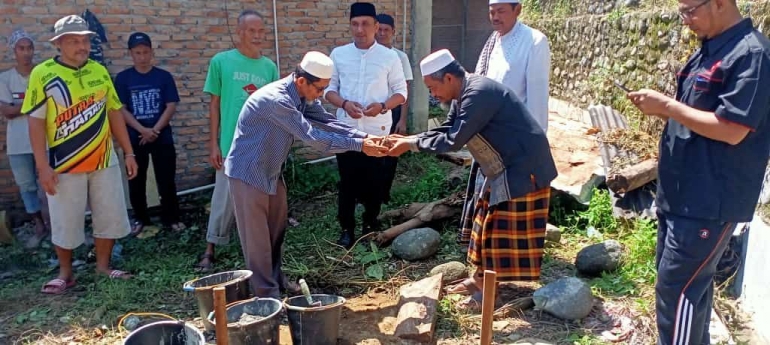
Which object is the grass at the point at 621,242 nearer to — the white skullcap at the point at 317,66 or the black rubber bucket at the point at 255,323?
the black rubber bucket at the point at 255,323

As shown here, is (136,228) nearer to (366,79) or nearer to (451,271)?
(366,79)

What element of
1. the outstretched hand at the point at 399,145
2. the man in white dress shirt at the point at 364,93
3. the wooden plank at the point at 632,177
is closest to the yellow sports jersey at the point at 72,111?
the man in white dress shirt at the point at 364,93

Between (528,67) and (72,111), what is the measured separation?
335cm

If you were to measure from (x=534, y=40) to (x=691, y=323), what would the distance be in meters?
2.26

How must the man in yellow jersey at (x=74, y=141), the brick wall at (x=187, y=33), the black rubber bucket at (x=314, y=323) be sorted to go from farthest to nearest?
the brick wall at (x=187, y=33), the man in yellow jersey at (x=74, y=141), the black rubber bucket at (x=314, y=323)

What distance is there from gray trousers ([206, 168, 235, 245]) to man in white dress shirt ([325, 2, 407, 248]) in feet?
3.15

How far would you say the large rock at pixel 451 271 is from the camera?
4.53 m

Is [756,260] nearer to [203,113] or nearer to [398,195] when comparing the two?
[398,195]

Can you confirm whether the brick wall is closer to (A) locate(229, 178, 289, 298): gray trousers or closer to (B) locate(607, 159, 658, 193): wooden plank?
(A) locate(229, 178, 289, 298): gray trousers

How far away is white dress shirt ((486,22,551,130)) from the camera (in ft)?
14.1

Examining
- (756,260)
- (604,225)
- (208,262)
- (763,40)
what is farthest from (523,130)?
(208,262)

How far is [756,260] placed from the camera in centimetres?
372

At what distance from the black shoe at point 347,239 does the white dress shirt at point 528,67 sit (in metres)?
1.93

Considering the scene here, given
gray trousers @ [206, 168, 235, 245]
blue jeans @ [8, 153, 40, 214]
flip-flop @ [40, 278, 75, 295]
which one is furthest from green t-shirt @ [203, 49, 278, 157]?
blue jeans @ [8, 153, 40, 214]
